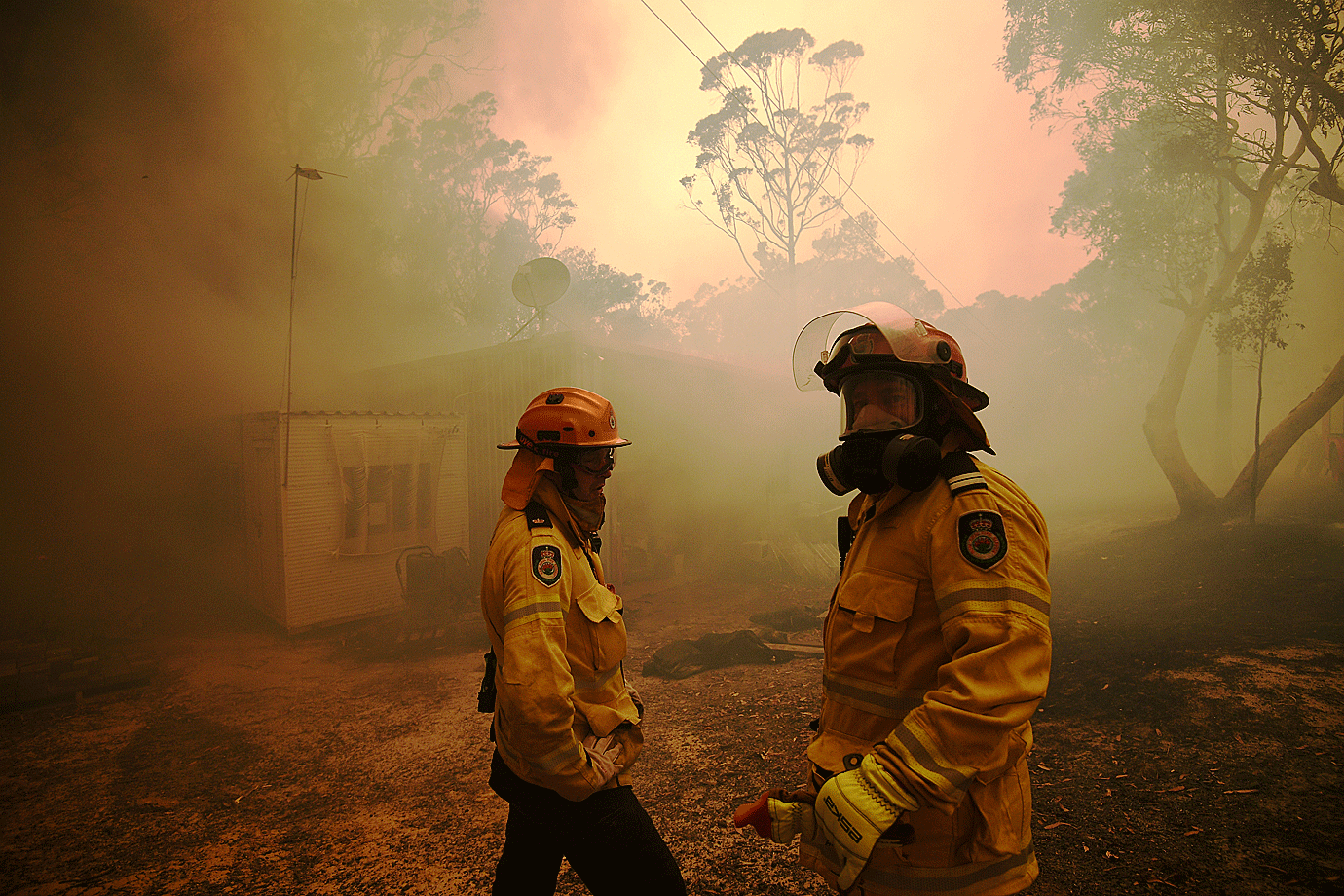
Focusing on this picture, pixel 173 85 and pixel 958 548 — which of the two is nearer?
pixel 958 548

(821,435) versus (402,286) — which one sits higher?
(402,286)

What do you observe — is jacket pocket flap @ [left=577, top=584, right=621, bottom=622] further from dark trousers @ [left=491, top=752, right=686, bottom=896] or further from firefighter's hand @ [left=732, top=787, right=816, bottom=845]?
firefighter's hand @ [left=732, top=787, right=816, bottom=845]

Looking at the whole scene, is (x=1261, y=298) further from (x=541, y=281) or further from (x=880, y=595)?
(x=880, y=595)

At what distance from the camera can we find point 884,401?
1797 millimetres

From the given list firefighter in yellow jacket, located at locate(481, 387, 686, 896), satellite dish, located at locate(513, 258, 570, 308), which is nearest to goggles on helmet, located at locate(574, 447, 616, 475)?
firefighter in yellow jacket, located at locate(481, 387, 686, 896)

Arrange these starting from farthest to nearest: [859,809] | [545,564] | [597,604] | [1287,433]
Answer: [1287,433] → [597,604] → [545,564] → [859,809]

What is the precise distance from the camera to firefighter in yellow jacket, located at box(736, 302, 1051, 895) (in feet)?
4.26

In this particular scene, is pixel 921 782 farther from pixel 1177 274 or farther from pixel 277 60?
pixel 277 60

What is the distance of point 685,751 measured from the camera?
472 cm

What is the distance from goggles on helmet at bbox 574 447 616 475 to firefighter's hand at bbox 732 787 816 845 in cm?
122

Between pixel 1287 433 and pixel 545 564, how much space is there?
558 inches

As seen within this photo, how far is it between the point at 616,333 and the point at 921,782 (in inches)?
1427

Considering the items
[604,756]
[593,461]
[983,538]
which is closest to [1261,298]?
[983,538]

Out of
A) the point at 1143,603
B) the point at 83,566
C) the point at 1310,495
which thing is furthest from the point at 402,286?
the point at 1310,495
